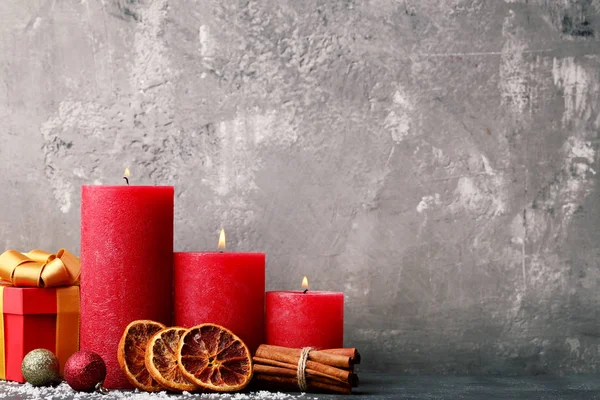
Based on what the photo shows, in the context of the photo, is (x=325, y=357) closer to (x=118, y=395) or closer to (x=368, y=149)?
(x=118, y=395)

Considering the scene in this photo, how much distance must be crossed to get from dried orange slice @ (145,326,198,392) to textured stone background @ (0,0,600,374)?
273 mm

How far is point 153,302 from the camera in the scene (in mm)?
1104

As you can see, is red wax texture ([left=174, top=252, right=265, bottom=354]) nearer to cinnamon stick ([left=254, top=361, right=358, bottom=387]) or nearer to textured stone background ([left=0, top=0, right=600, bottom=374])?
cinnamon stick ([left=254, top=361, right=358, bottom=387])

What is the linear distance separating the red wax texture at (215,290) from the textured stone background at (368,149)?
18cm

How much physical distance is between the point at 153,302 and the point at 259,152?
0.34 m

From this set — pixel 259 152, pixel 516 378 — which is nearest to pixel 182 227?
pixel 259 152

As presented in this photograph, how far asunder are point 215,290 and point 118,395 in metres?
0.20

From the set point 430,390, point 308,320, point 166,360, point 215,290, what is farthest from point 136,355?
point 430,390

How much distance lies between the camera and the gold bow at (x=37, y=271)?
1.11 metres

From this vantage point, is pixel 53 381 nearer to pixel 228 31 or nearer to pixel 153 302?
pixel 153 302

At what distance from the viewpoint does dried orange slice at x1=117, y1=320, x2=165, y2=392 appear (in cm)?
104

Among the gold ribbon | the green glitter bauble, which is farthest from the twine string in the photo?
the gold ribbon

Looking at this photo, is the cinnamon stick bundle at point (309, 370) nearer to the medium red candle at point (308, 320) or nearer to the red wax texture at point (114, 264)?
the medium red candle at point (308, 320)

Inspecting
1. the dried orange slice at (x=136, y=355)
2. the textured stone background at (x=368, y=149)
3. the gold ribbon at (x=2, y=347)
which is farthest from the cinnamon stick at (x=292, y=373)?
the gold ribbon at (x=2, y=347)
